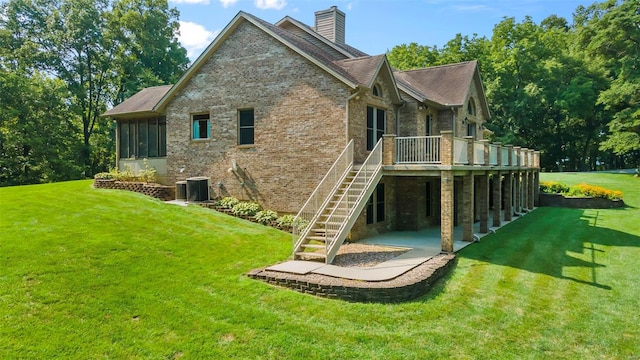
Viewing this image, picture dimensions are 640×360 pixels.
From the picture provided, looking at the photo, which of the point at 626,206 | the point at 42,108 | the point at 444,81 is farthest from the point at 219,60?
the point at 626,206

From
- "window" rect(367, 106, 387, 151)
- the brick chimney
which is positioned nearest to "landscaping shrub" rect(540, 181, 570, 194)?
"window" rect(367, 106, 387, 151)

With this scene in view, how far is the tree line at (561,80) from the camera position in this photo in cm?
3391

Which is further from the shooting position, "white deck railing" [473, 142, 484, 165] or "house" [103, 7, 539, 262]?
"white deck railing" [473, 142, 484, 165]

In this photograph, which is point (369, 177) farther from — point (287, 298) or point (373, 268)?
point (287, 298)

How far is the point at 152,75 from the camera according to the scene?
3684 centimetres

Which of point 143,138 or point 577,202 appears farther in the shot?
point 577,202

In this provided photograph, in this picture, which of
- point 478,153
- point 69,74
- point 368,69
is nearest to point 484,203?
point 478,153

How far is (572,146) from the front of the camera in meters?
45.7

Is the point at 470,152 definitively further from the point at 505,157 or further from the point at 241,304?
the point at 241,304

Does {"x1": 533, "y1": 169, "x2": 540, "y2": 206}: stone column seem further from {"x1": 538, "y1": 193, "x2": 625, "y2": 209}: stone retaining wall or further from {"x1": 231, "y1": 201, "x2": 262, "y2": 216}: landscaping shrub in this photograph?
{"x1": 231, "y1": 201, "x2": 262, "y2": 216}: landscaping shrub

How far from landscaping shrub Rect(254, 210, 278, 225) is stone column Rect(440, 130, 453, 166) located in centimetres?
640

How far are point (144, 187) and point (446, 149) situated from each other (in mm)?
12989

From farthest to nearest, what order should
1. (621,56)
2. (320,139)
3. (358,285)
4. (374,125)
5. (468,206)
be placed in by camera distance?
(621,56) < (374,125) < (320,139) < (468,206) < (358,285)

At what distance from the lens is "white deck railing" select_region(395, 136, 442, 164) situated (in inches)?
530
